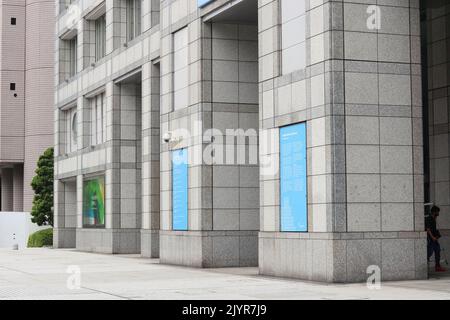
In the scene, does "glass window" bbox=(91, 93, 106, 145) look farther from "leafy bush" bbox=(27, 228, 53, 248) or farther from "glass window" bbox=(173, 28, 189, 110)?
"glass window" bbox=(173, 28, 189, 110)

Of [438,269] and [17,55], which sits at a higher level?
[17,55]

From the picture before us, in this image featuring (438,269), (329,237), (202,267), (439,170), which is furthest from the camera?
(202,267)

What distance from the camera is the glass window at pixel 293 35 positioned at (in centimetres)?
2239

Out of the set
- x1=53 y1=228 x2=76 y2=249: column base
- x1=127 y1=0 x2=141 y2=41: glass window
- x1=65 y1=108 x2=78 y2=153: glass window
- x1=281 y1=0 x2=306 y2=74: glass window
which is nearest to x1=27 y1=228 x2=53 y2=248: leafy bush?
x1=53 y1=228 x2=76 y2=249: column base

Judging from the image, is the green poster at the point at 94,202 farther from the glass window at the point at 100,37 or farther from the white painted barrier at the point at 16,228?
the white painted barrier at the point at 16,228

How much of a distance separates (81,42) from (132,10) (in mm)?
7050

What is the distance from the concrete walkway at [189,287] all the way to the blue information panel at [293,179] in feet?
5.38

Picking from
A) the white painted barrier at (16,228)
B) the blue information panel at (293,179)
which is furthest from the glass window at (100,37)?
the blue information panel at (293,179)

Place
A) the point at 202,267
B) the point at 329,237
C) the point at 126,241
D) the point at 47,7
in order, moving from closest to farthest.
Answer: the point at 329,237 → the point at 202,267 → the point at 126,241 → the point at 47,7

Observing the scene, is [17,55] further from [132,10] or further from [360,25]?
[360,25]

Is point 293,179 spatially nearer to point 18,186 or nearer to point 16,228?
point 16,228

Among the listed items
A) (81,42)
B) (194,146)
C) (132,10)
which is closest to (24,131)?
(81,42)

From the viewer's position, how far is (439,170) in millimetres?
26203

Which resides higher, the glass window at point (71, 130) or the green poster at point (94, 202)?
the glass window at point (71, 130)
